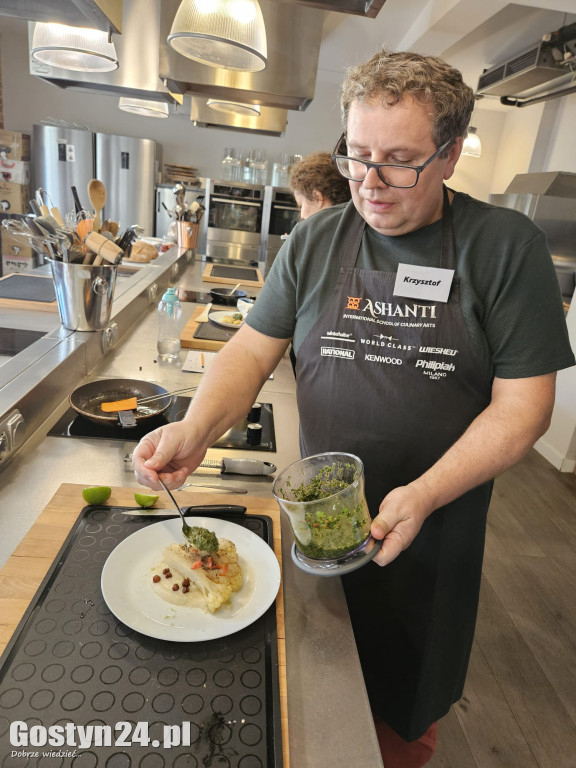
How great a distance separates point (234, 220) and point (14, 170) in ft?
8.73

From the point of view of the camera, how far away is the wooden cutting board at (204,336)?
→ 2.30m

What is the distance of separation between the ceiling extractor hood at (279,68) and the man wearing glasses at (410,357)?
1.99 metres

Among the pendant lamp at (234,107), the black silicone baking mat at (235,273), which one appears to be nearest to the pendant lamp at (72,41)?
the pendant lamp at (234,107)

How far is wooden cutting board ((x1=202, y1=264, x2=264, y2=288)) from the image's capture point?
3.90m

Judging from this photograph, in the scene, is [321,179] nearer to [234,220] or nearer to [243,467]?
[243,467]

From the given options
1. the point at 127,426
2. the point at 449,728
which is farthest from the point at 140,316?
the point at 449,728

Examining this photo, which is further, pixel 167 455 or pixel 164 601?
pixel 167 455

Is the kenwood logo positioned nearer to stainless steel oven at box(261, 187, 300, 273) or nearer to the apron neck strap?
the apron neck strap

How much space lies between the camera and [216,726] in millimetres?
671

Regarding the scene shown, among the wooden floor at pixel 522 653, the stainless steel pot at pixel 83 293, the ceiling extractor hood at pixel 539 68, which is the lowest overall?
the wooden floor at pixel 522 653

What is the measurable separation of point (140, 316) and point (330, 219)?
5.35 ft

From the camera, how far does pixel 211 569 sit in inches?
34.7

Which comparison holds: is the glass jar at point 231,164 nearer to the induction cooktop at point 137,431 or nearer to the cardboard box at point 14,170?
the cardboard box at point 14,170

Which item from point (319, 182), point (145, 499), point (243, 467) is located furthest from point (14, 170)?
point (145, 499)
